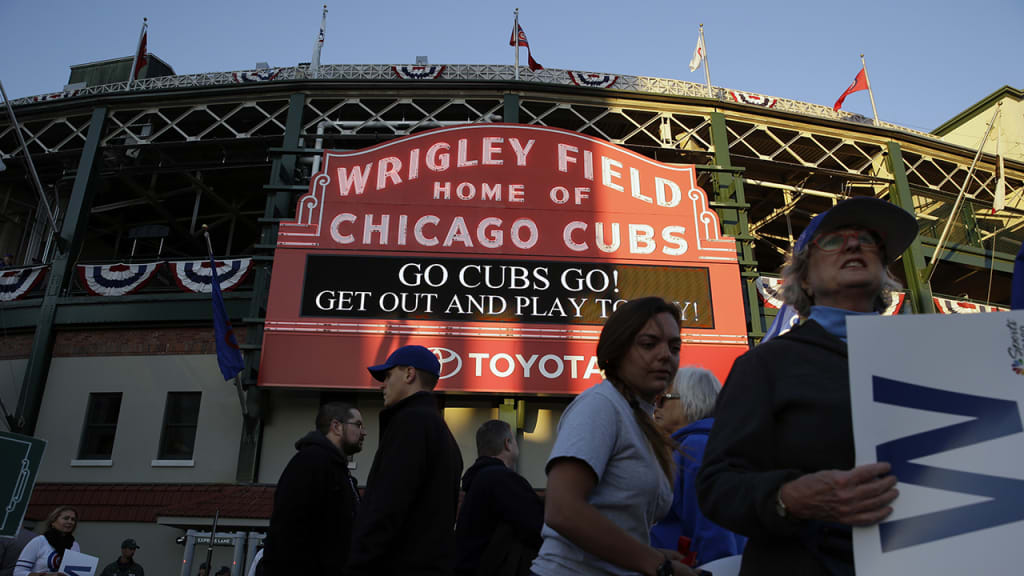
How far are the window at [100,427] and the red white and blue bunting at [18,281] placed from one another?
3258 mm

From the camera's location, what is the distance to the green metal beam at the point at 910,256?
54.9 ft

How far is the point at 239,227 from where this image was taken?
22.6m

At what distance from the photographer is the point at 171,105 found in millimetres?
17594

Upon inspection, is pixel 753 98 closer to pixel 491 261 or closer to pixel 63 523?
pixel 491 261

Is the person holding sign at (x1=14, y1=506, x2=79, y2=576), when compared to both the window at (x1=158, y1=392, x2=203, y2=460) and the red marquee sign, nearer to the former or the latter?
the red marquee sign

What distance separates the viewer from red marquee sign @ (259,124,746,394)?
13523 millimetres

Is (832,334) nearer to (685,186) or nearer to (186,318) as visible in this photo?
(685,186)

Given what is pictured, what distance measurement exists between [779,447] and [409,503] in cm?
192

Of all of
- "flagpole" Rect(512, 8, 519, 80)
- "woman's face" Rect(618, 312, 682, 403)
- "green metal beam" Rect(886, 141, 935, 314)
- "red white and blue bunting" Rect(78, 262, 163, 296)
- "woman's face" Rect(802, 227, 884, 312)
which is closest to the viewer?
"woman's face" Rect(802, 227, 884, 312)

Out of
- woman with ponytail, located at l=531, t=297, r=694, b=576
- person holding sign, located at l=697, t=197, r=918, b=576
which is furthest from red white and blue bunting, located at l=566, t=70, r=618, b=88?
person holding sign, located at l=697, t=197, r=918, b=576

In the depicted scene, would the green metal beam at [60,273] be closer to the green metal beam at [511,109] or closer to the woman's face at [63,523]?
the woman's face at [63,523]

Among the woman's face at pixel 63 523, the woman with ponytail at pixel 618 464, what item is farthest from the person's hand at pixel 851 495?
the woman's face at pixel 63 523

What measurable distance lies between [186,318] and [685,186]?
435 inches

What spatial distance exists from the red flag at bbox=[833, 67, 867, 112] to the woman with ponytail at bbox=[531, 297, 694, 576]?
18.9 metres
